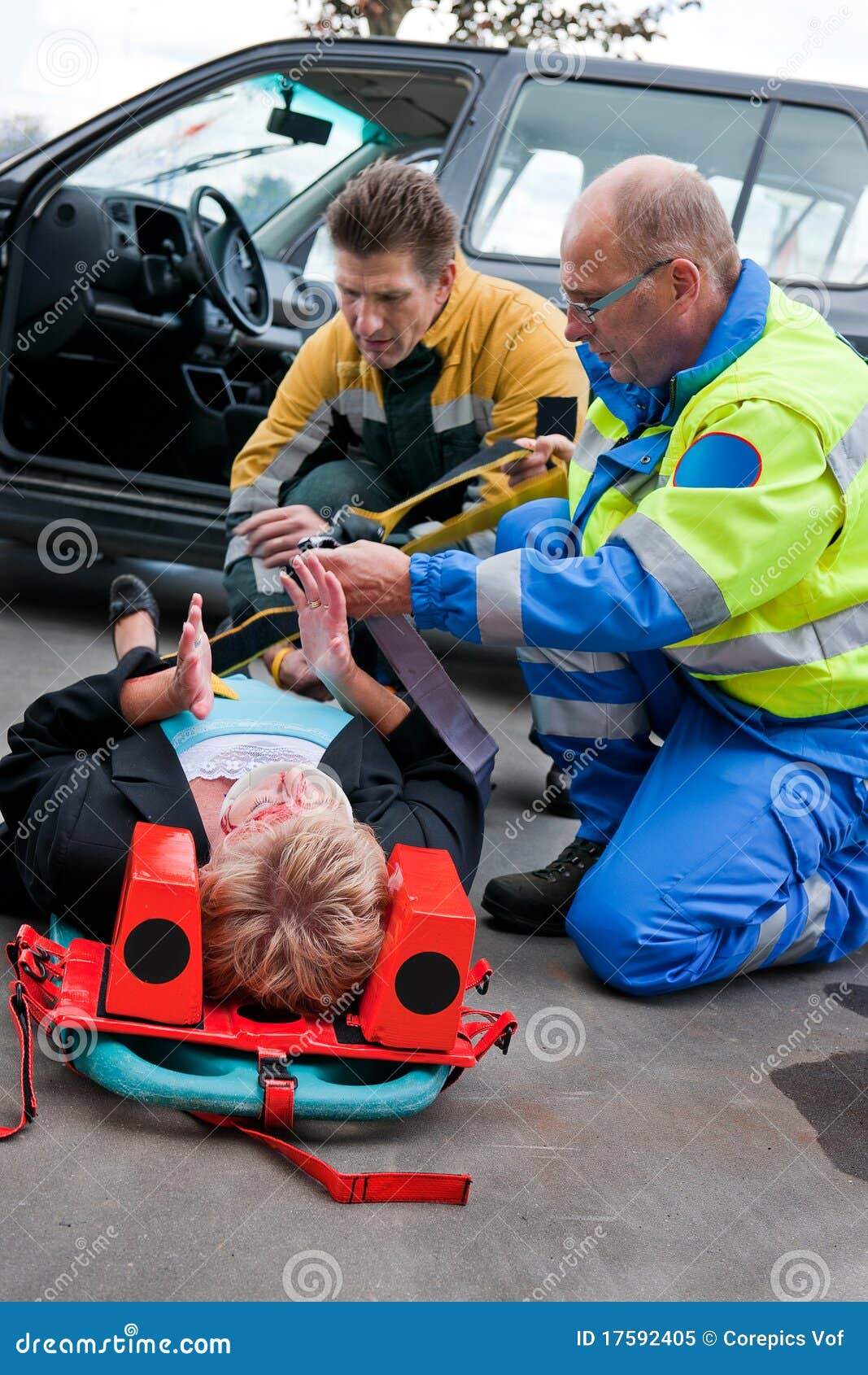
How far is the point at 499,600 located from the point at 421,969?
761 millimetres

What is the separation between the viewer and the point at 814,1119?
212 centimetres

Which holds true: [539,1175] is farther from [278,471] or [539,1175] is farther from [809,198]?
[809,198]

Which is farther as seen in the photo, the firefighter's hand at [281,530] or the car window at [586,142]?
the car window at [586,142]

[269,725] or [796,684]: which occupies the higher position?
[796,684]

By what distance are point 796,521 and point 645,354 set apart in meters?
0.51

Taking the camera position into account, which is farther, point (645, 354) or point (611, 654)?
point (611, 654)

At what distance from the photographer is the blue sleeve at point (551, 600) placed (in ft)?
7.52

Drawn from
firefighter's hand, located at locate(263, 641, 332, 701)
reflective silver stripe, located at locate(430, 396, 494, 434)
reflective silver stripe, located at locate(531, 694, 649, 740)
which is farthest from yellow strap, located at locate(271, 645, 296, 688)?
reflective silver stripe, located at locate(430, 396, 494, 434)

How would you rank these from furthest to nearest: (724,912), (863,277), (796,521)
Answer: (863,277), (724,912), (796,521)

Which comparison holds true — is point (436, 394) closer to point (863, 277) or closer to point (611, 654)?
point (611, 654)
